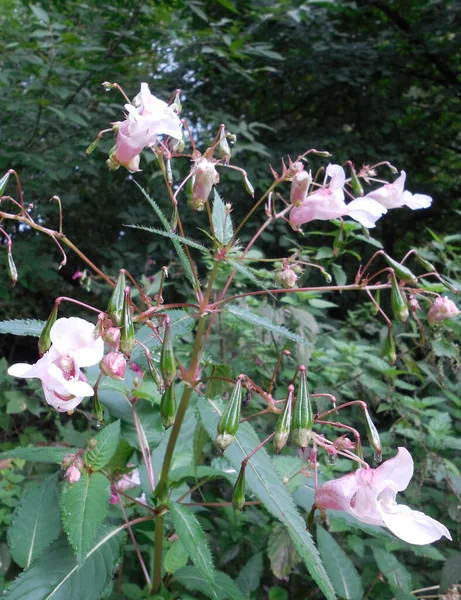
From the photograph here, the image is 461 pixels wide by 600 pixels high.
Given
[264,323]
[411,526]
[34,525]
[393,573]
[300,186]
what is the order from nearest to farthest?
[411,526], [264,323], [300,186], [34,525], [393,573]

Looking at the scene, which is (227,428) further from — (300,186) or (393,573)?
(393,573)

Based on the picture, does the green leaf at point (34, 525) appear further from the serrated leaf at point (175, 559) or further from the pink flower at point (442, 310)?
the pink flower at point (442, 310)

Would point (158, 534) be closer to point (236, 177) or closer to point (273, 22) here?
point (236, 177)

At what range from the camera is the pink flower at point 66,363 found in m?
0.61

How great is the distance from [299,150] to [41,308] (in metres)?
2.35

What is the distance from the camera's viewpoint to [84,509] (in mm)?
818

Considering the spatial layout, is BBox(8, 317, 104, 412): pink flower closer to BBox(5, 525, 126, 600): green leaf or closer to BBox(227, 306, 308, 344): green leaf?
BBox(227, 306, 308, 344): green leaf

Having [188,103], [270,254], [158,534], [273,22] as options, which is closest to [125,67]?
[188,103]

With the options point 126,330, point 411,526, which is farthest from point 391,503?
point 126,330

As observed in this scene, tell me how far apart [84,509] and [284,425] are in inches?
15.8

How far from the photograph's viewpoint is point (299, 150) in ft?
11.6

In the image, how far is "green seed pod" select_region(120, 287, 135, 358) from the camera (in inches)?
25.4

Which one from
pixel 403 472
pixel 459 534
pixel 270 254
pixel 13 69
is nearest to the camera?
pixel 403 472


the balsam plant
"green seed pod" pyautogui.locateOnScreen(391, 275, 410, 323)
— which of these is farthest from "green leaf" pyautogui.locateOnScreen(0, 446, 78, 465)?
"green seed pod" pyautogui.locateOnScreen(391, 275, 410, 323)
